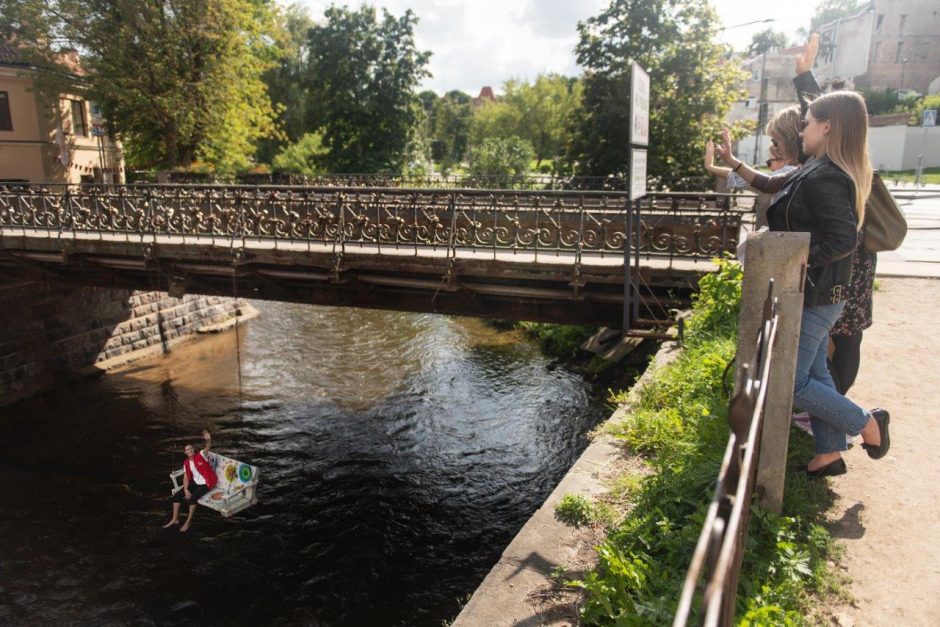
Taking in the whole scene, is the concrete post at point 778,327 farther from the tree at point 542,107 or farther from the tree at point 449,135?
the tree at point 449,135

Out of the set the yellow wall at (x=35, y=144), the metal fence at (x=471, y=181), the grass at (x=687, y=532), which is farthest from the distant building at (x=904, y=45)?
the grass at (x=687, y=532)

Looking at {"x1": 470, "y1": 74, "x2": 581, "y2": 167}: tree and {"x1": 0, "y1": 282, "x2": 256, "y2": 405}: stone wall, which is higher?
{"x1": 470, "y1": 74, "x2": 581, "y2": 167}: tree

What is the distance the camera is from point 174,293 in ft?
39.4

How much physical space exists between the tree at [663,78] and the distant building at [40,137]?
22.1m

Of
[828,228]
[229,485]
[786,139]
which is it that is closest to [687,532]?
[828,228]

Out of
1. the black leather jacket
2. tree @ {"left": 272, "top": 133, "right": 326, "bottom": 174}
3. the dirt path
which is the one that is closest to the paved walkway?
the dirt path

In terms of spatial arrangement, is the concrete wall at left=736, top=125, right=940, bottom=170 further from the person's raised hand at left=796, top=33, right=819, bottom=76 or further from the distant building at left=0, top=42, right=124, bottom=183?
the distant building at left=0, top=42, right=124, bottom=183

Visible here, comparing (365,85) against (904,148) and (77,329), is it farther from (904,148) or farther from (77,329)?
(904,148)

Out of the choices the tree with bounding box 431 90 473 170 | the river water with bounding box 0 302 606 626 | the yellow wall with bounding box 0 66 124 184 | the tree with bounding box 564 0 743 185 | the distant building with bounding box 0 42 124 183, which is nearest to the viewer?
the river water with bounding box 0 302 606 626

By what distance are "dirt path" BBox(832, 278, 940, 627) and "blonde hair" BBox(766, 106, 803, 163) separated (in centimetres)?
208

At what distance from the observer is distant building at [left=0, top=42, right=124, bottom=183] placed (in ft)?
99.0

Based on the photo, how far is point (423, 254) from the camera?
989cm

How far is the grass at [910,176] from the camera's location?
103 ft

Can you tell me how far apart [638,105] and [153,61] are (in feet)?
71.5
